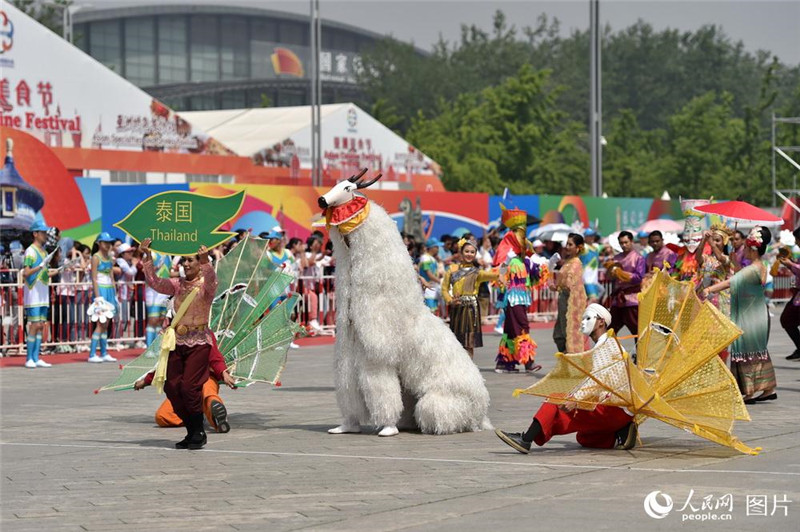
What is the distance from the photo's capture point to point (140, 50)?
92.4m

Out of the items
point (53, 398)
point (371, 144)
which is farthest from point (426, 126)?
point (53, 398)

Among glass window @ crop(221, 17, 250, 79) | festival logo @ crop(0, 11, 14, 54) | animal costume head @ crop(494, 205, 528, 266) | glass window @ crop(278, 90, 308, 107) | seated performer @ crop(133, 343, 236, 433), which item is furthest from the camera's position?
glass window @ crop(221, 17, 250, 79)

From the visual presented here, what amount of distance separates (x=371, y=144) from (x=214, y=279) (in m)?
32.5

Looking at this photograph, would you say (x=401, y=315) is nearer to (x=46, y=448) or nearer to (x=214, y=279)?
(x=214, y=279)

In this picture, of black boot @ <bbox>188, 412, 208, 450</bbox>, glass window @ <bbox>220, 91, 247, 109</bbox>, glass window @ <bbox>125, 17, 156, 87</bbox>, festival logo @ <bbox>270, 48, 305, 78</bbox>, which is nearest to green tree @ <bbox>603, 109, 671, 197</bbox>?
glass window @ <bbox>220, 91, 247, 109</bbox>

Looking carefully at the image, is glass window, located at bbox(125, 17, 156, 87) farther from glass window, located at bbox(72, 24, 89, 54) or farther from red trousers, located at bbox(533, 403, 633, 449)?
red trousers, located at bbox(533, 403, 633, 449)

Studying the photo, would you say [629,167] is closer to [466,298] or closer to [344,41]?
[466,298]

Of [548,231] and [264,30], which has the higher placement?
[264,30]

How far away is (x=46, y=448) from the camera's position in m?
10.5

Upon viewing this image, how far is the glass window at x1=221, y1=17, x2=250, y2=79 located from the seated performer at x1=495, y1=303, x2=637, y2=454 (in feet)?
302

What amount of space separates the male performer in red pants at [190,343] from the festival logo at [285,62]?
92.6 metres

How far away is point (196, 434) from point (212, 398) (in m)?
0.88

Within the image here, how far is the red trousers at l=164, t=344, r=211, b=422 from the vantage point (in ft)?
33.7

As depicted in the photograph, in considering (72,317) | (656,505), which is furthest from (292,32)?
(656,505)
